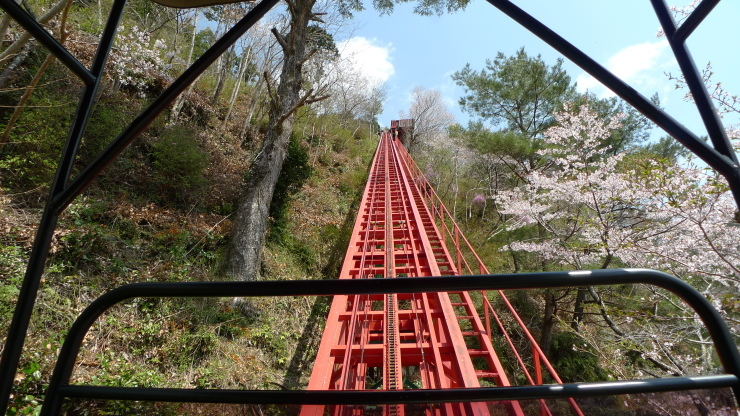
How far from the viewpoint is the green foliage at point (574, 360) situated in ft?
21.6

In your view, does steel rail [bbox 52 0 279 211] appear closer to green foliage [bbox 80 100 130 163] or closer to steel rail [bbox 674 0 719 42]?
steel rail [bbox 674 0 719 42]

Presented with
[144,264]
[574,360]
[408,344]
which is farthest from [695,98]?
[574,360]

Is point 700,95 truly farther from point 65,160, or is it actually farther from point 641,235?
point 641,235

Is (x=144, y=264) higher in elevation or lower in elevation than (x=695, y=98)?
lower

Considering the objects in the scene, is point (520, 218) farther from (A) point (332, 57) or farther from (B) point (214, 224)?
(A) point (332, 57)

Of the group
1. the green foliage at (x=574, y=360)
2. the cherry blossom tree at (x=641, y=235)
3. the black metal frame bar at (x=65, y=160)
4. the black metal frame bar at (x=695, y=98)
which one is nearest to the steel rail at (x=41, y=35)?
the black metal frame bar at (x=65, y=160)

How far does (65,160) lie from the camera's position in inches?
24.8

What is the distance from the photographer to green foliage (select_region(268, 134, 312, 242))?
6355 millimetres

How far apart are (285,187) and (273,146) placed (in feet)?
5.81

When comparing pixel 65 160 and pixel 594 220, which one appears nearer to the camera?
pixel 65 160

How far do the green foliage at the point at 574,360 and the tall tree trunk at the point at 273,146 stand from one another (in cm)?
699

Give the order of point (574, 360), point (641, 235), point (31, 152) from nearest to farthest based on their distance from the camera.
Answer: point (31, 152) < point (641, 235) < point (574, 360)

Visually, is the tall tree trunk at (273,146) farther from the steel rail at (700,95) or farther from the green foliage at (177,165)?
the steel rail at (700,95)

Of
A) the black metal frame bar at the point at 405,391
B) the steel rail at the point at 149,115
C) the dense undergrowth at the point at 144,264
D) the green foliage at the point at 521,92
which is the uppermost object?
the green foliage at the point at 521,92
